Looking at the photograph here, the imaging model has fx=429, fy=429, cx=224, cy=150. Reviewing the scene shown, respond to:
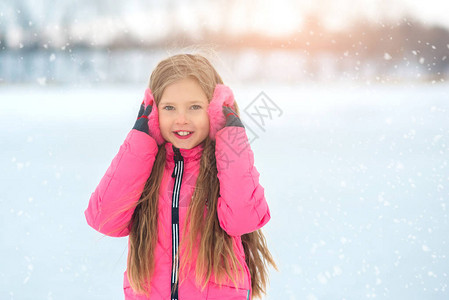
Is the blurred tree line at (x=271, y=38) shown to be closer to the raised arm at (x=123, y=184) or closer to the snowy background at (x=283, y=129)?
the snowy background at (x=283, y=129)

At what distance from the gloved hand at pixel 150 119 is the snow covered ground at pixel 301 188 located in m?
0.28

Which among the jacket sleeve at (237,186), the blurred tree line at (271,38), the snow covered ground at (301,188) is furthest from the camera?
the blurred tree line at (271,38)

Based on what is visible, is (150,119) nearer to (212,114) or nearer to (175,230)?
(212,114)

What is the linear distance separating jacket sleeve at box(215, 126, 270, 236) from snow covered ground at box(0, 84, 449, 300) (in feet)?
0.65

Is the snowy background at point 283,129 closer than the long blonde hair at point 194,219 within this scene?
No

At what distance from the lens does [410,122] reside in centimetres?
289

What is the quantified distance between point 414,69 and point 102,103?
2263mm

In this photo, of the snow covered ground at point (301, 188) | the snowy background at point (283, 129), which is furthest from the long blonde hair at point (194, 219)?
the snowy background at point (283, 129)

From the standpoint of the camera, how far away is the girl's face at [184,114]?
996mm

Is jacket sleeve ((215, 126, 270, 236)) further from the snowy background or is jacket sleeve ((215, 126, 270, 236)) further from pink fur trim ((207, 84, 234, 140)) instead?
the snowy background

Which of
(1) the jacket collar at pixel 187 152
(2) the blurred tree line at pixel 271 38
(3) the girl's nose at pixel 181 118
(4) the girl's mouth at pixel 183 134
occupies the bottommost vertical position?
(1) the jacket collar at pixel 187 152

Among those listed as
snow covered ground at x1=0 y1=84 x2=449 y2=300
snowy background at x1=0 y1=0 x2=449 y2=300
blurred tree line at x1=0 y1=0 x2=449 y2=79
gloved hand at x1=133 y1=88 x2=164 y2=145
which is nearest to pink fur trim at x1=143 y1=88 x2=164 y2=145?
gloved hand at x1=133 y1=88 x2=164 y2=145

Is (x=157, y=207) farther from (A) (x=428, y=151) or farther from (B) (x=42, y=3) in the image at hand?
(B) (x=42, y=3)

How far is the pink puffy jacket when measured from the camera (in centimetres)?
94
